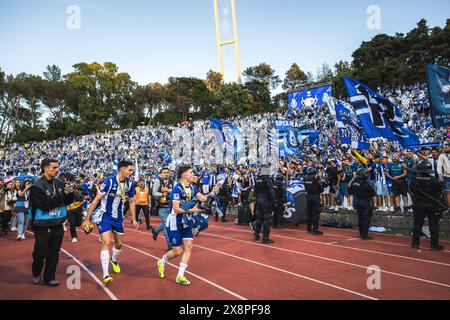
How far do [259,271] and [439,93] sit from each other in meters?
7.56

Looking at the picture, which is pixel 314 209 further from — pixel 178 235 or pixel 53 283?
pixel 53 283

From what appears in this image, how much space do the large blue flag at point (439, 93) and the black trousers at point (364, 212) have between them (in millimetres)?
3034

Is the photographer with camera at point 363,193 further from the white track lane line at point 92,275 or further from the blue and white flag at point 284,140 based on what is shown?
the white track lane line at point 92,275

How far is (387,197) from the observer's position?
1149 cm

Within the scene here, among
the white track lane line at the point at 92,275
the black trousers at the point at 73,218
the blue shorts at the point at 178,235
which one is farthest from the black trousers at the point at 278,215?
the blue shorts at the point at 178,235

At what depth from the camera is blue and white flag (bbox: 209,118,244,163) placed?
58.5 feet

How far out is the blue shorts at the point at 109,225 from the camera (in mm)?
5812

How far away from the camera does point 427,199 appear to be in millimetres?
7594

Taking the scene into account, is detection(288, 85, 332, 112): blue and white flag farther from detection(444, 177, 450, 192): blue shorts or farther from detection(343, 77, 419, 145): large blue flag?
detection(444, 177, 450, 192): blue shorts

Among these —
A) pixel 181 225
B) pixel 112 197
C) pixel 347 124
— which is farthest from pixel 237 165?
pixel 181 225

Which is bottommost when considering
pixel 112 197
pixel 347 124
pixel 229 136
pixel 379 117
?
pixel 112 197

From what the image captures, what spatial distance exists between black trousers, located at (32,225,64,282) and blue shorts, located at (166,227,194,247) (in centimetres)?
188
